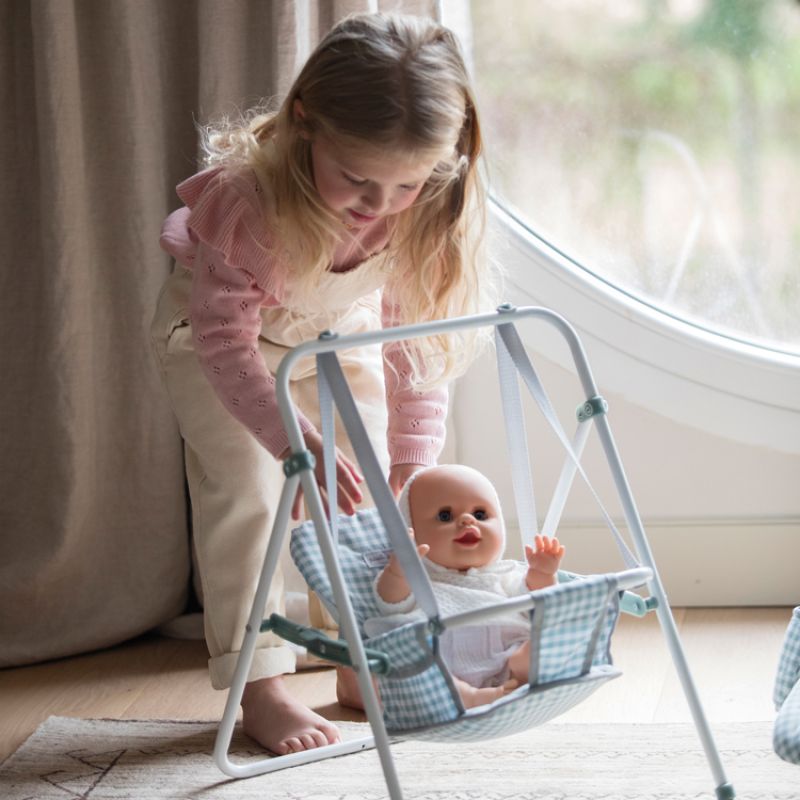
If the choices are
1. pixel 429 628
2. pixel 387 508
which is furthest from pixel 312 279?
pixel 429 628

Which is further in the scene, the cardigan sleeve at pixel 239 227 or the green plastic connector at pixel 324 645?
the cardigan sleeve at pixel 239 227

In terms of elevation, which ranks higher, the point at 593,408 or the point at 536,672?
the point at 593,408

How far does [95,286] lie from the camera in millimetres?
2066

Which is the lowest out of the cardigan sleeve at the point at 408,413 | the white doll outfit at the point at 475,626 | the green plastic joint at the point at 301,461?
the white doll outfit at the point at 475,626

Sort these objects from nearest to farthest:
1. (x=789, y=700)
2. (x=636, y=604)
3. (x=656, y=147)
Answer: (x=789, y=700), (x=636, y=604), (x=656, y=147)

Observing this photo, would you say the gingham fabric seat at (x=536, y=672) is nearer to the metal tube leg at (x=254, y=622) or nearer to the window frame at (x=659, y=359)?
the metal tube leg at (x=254, y=622)

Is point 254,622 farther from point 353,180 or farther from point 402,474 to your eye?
point 353,180

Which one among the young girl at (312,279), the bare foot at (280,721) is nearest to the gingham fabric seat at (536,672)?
the young girl at (312,279)

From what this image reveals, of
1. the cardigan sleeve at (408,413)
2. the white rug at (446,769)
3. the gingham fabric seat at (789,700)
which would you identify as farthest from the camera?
the cardigan sleeve at (408,413)

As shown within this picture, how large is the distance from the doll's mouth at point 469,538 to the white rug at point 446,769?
0.90ft

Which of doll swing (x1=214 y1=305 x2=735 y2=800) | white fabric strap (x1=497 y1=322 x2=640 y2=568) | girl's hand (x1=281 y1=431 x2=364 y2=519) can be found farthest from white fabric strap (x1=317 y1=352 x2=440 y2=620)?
white fabric strap (x1=497 y1=322 x2=640 y2=568)

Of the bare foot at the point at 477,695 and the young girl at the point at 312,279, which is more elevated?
the young girl at the point at 312,279

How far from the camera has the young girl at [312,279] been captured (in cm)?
146

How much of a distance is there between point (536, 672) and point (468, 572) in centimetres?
25
